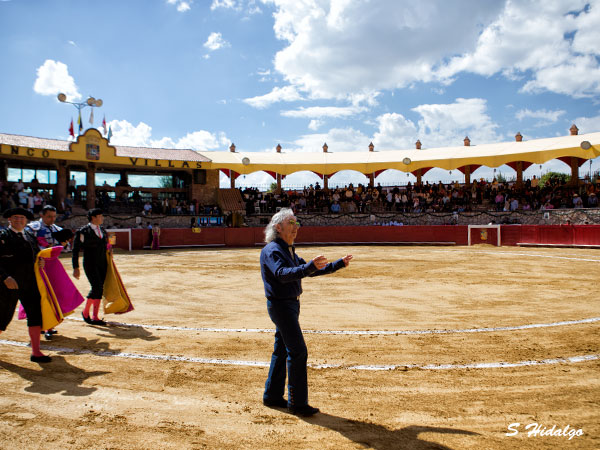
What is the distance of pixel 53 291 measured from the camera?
5.31 meters

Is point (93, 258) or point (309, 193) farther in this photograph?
point (309, 193)

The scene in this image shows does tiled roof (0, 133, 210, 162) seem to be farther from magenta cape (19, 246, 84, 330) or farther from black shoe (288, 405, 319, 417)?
black shoe (288, 405, 319, 417)

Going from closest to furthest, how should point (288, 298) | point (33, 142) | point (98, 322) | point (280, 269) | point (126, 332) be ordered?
point (280, 269) → point (288, 298) → point (126, 332) → point (98, 322) → point (33, 142)

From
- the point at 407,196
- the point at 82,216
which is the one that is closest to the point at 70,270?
the point at 82,216

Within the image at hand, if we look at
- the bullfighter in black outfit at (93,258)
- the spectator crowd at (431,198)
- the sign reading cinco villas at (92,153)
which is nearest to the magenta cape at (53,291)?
the bullfighter in black outfit at (93,258)

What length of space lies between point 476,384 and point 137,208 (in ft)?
→ 90.1

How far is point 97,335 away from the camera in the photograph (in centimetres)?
589

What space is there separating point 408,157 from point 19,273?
2748 cm

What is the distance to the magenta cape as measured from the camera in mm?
5031

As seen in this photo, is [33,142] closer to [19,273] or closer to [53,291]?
[53,291]

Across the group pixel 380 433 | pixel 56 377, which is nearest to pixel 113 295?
pixel 56 377

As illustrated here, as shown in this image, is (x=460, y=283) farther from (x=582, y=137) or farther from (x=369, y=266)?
(x=582, y=137)

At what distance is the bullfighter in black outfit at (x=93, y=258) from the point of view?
655 cm

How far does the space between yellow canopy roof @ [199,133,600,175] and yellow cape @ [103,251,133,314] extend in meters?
23.3
